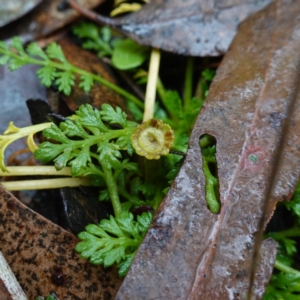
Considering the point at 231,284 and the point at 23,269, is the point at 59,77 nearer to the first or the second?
the point at 23,269

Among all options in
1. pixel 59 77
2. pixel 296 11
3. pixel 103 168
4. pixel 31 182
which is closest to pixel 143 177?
pixel 103 168

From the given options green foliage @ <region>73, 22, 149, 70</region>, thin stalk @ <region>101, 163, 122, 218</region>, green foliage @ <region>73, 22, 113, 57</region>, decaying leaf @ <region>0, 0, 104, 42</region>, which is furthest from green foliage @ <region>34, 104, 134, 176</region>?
decaying leaf @ <region>0, 0, 104, 42</region>

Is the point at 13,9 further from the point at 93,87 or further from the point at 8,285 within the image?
the point at 8,285

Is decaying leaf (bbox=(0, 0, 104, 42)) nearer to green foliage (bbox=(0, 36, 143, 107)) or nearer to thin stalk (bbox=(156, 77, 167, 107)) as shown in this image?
green foliage (bbox=(0, 36, 143, 107))

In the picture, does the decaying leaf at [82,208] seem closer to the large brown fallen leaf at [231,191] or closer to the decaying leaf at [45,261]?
the decaying leaf at [45,261]

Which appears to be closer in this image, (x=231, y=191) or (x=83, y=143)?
(x=231, y=191)

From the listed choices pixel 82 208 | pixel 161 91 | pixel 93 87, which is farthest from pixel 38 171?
pixel 161 91

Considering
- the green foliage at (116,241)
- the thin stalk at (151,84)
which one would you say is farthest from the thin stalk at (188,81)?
the green foliage at (116,241)
